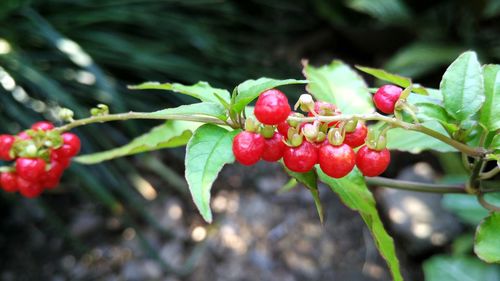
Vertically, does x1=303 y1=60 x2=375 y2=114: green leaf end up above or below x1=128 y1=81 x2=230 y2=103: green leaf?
below

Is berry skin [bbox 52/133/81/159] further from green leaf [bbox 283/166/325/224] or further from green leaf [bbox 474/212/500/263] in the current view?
green leaf [bbox 474/212/500/263]

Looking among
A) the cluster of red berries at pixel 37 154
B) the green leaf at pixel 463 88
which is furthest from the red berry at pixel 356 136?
the cluster of red berries at pixel 37 154

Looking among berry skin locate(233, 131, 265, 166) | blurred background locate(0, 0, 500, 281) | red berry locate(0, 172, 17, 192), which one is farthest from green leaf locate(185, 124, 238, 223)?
blurred background locate(0, 0, 500, 281)

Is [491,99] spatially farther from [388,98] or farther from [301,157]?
[301,157]

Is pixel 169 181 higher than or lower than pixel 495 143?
lower

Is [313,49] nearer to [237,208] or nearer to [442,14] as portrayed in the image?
[442,14]

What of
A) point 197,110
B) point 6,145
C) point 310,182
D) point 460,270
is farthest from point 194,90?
point 460,270
